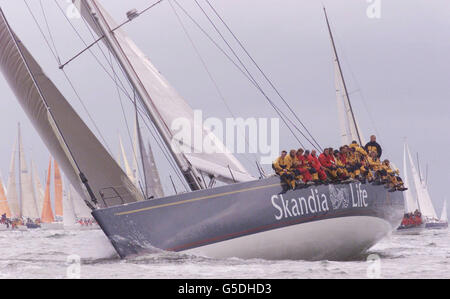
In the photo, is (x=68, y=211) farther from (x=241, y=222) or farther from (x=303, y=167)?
(x=241, y=222)

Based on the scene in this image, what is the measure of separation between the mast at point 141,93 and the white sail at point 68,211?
44.5 meters

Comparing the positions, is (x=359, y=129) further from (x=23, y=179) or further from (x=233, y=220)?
(x=23, y=179)

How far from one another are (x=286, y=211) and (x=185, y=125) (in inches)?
94.8

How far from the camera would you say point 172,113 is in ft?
44.9

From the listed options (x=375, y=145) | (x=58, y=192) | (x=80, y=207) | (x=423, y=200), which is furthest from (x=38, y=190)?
(x=375, y=145)

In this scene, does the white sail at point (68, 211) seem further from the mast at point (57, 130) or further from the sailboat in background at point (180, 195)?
the mast at point (57, 130)

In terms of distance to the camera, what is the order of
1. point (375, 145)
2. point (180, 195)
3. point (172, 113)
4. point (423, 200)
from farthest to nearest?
point (423, 200), point (375, 145), point (172, 113), point (180, 195)

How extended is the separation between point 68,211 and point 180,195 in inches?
1873

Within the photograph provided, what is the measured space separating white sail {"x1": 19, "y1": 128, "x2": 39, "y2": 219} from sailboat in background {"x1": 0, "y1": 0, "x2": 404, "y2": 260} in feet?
146

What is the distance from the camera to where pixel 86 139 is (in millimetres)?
13836

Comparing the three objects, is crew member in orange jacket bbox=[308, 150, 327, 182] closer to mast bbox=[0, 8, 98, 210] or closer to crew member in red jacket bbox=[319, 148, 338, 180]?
crew member in red jacket bbox=[319, 148, 338, 180]

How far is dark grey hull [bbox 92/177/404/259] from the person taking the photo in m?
11.5

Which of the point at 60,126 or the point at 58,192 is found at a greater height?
the point at 60,126
